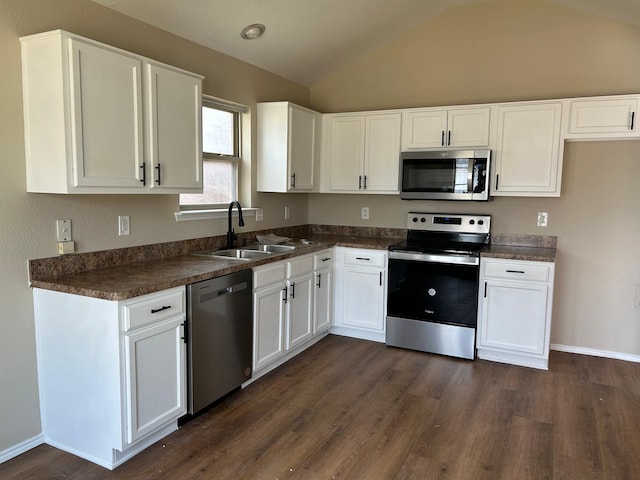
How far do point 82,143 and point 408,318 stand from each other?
2.80 metres

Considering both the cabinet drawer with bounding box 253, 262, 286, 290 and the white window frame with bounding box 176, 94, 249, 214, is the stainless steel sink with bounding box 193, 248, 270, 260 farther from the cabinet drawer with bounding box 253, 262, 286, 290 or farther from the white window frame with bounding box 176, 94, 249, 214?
the white window frame with bounding box 176, 94, 249, 214

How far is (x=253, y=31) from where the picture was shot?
331 centimetres

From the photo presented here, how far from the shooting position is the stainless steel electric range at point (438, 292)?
369 centimetres

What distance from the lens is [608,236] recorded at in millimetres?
3785

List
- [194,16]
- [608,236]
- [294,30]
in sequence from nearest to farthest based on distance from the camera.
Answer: [194,16], [294,30], [608,236]

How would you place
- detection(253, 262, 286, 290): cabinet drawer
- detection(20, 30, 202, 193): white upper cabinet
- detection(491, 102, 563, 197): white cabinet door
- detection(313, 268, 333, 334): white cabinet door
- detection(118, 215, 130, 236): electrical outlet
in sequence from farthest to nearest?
detection(313, 268, 333, 334): white cabinet door
detection(491, 102, 563, 197): white cabinet door
detection(253, 262, 286, 290): cabinet drawer
detection(118, 215, 130, 236): electrical outlet
detection(20, 30, 202, 193): white upper cabinet

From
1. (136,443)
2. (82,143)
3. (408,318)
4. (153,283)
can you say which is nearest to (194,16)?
(82,143)

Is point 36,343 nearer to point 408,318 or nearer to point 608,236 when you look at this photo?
point 408,318

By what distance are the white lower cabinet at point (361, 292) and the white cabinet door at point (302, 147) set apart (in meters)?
0.72

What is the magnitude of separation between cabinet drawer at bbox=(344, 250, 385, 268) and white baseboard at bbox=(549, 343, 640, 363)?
1.69 meters

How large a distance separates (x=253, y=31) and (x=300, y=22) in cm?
39

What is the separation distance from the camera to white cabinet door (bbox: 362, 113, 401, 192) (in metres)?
4.19

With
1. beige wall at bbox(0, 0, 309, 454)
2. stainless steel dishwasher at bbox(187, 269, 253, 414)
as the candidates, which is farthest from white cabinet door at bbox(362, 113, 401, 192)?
beige wall at bbox(0, 0, 309, 454)

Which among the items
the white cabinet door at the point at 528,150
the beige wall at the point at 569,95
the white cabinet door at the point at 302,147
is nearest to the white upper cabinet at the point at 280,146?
the white cabinet door at the point at 302,147
